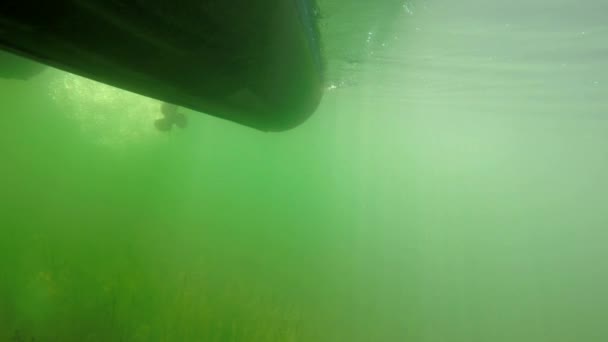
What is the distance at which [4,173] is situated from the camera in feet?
71.7

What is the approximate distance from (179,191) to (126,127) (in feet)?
72.1

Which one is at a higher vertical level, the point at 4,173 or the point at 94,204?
the point at 4,173

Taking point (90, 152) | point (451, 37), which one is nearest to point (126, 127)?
point (90, 152)

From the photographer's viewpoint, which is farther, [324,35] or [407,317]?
[407,317]

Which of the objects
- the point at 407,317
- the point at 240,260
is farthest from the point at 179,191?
the point at 407,317

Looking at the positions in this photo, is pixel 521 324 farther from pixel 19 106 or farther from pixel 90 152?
pixel 19 106

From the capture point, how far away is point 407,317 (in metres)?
16.8

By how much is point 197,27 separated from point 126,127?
28.6 m

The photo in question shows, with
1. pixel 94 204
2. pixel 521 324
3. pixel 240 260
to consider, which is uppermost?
pixel 94 204

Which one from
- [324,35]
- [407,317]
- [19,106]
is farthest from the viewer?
[19,106]

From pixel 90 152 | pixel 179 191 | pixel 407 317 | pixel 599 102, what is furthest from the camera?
pixel 179 191

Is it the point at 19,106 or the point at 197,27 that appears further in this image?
the point at 19,106

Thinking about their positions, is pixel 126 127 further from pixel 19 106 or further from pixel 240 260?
pixel 240 260

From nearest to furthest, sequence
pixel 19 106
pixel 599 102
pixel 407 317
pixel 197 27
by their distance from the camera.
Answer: pixel 197 27 → pixel 599 102 → pixel 407 317 → pixel 19 106
